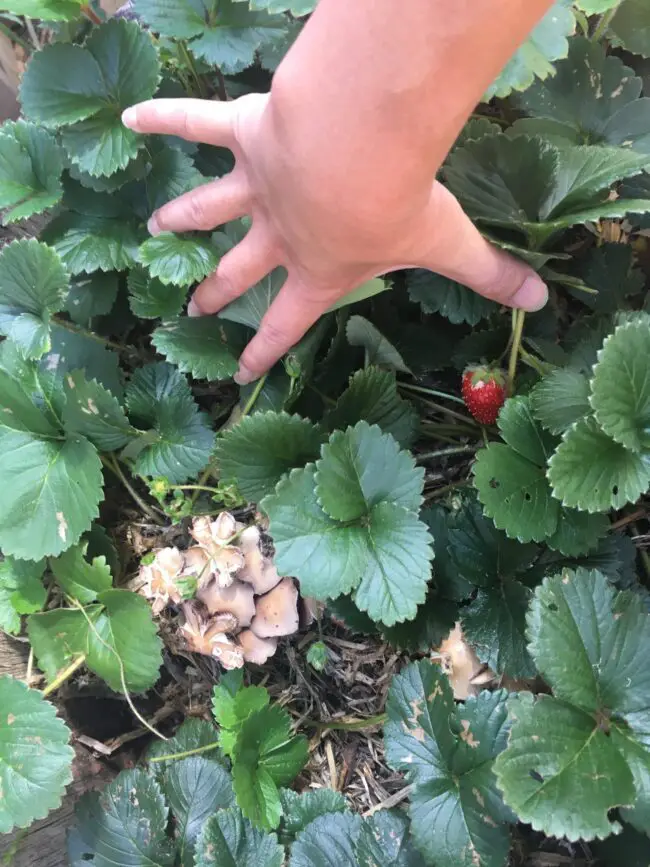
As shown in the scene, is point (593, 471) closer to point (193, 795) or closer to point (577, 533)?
point (577, 533)

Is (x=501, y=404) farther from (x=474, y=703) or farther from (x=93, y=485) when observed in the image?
(x=93, y=485)

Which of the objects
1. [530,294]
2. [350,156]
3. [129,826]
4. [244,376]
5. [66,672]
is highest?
[350,156]

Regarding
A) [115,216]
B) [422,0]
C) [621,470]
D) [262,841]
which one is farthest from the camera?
[115,216]

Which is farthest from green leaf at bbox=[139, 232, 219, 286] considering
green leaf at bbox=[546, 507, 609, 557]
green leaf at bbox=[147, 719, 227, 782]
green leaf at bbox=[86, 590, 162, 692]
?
green leaf at bbox=[147, 719, 227, 782]

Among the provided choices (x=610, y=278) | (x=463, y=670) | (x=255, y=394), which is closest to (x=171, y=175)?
(x=255, y=394)

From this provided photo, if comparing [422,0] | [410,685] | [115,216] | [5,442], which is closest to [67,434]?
[5,442]

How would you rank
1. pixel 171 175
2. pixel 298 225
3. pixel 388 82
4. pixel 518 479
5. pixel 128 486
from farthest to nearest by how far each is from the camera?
1. pixel 128 486
2. pixel 171 175
3. pixel 518 479
4. pixel 298 225
5. pixel 388 82
